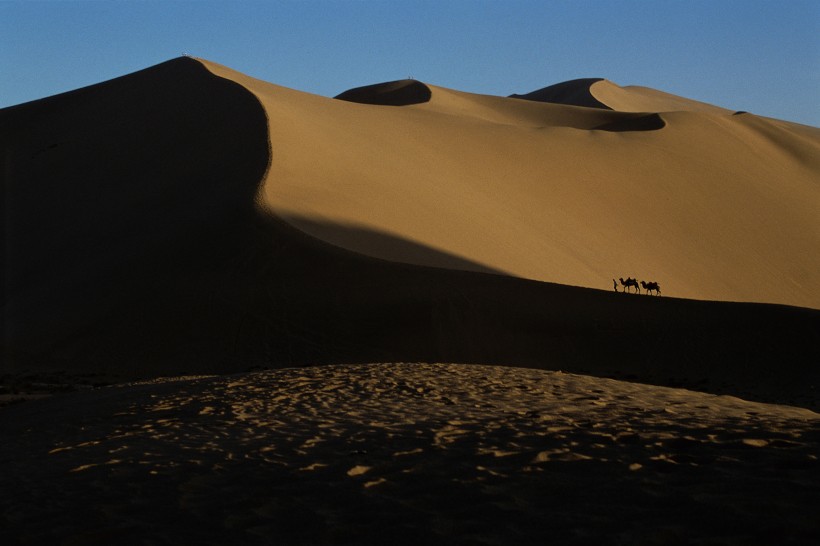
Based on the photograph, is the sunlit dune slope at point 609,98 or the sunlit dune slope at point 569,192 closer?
the sunlit dune slope at point 569,192

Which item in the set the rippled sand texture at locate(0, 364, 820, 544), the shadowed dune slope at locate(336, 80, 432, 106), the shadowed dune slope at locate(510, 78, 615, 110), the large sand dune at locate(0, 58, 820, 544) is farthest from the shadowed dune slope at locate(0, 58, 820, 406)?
the shadowed dune slope at locate(510, 78, 615, 110)

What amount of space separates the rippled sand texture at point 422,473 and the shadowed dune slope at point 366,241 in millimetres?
6792

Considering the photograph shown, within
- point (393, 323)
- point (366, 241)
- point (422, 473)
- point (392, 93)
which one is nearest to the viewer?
point (422, 473)

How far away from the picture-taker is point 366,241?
21297mm

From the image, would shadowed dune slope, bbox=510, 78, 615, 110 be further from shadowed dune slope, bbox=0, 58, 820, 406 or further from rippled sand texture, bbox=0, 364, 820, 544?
rippled sand texture, bbox=0, 364, 820, 544

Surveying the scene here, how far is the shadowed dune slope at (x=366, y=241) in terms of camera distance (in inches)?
647

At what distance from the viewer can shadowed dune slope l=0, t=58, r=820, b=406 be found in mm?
16422

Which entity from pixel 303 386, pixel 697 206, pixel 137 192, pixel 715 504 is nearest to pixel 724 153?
pixel 697 206

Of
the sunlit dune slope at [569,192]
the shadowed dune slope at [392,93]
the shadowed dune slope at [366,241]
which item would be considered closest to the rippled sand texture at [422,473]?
the shadowed dune slope at [366,241]

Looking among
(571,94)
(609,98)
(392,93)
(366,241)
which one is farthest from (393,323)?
(571,94)

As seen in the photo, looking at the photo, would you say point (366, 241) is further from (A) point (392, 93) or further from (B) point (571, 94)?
→ (B) point (571, 94)

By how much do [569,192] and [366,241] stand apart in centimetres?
1536

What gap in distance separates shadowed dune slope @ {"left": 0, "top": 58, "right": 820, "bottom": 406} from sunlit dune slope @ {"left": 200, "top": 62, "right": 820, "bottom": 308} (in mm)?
124

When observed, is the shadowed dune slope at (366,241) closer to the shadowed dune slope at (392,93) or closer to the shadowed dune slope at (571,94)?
the shadowed dune slope at (392,93)
